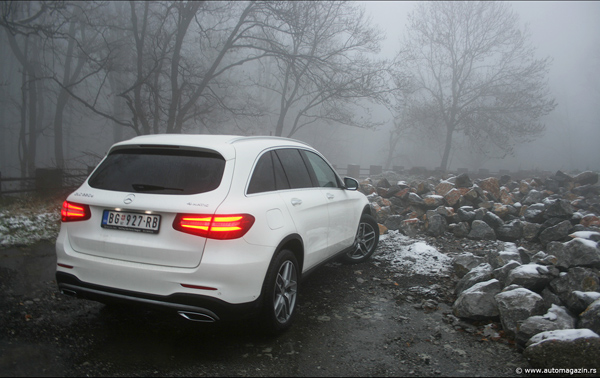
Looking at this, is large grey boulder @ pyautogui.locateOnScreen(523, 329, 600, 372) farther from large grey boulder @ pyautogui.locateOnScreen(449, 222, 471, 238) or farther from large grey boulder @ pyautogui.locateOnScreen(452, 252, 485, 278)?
large grey boulder @ pyautogui.locateOnScreen(449, 222, 471, 238)

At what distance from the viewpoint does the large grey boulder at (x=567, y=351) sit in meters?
3.23

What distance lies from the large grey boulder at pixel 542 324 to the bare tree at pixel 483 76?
28.5 meters

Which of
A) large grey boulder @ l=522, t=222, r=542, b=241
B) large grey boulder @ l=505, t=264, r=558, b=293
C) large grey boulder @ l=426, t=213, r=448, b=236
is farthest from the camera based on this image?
large grey boulder @ l=426, t=213, r=448, b=236

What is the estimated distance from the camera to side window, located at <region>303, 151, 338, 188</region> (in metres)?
5.13

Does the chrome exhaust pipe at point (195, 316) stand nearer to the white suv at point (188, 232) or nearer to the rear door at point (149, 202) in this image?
the white suv at point (188, 232)

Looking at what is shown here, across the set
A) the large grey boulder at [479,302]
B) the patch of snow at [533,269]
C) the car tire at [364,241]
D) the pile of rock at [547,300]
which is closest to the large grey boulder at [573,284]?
the pile of rock at [547,300]

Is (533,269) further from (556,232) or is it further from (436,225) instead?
(436,225)

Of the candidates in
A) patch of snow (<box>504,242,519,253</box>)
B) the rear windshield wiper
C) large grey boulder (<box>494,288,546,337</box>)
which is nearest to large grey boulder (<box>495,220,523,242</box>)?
patch of snow (<box>504,242,519,253</box>)

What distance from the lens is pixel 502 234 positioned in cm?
840

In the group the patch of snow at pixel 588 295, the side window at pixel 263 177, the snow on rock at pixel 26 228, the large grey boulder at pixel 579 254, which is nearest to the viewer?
the side window at pixel 263 177

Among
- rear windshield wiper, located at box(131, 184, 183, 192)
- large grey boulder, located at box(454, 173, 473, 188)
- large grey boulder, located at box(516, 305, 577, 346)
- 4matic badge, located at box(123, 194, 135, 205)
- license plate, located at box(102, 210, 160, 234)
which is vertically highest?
rear windshield wiper, located at box(131, 184, 183, 192)

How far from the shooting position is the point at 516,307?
4.08 meters

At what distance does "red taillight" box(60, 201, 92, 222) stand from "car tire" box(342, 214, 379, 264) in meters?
3.79

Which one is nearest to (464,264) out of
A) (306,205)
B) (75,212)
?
(306,205)
